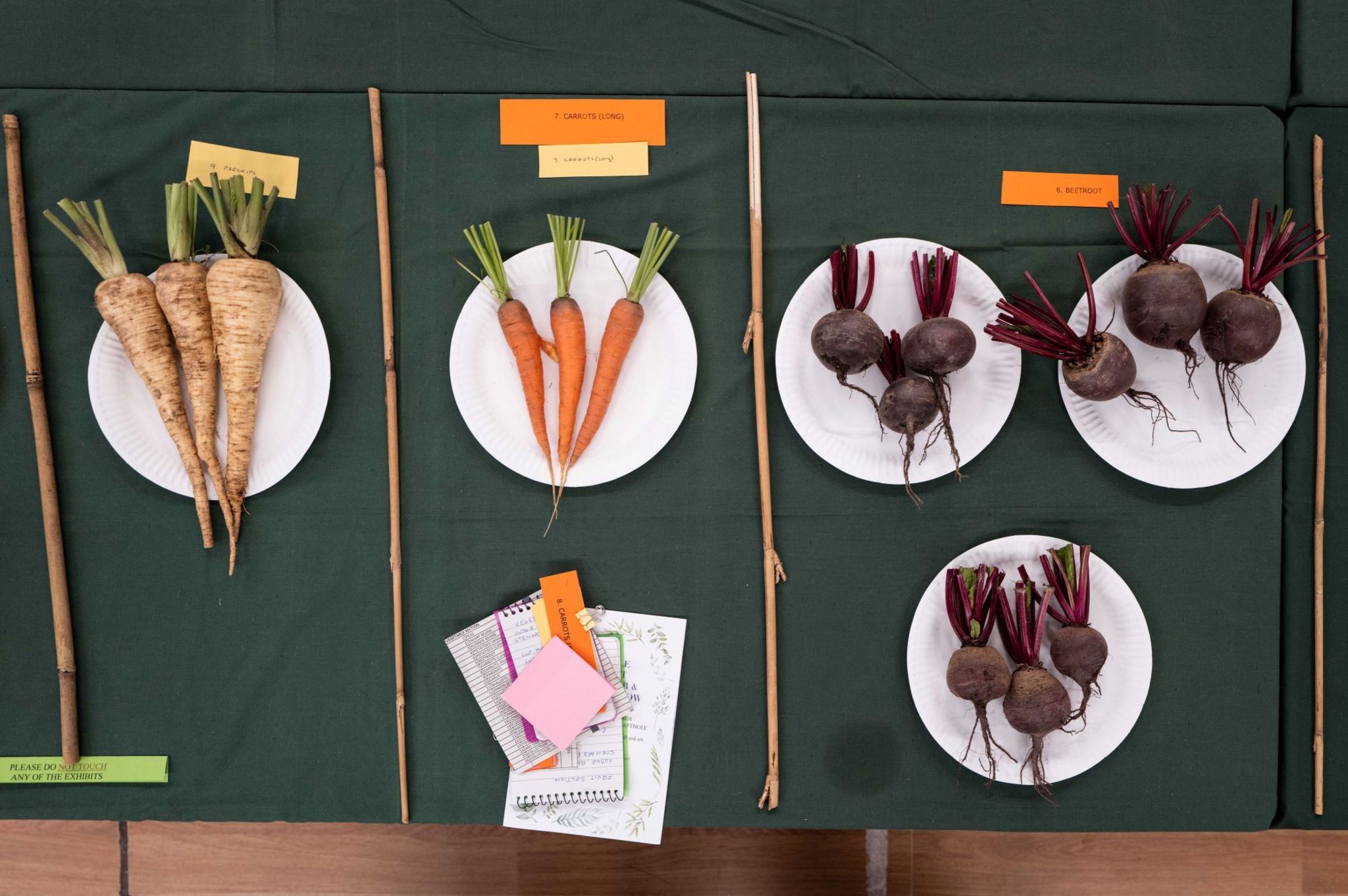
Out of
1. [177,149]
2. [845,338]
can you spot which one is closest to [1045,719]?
[845,338]

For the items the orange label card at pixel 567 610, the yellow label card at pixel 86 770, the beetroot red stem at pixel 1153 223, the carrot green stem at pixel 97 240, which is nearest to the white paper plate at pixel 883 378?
the beetroot red stem at pixel 1153 223

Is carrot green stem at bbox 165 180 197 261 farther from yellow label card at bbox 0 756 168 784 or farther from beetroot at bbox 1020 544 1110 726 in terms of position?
beetroot at bbox 1020 544 1110 726

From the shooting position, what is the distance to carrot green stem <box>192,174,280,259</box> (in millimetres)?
1058

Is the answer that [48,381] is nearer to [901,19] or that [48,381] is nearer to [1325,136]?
[901,19]

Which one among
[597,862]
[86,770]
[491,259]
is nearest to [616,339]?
[491,259]

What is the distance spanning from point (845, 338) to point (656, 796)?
76 centimetres

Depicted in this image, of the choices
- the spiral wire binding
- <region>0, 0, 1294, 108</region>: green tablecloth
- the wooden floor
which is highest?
<region>0, 0, 1294, 108</region>: green tablecloth

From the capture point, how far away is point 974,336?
1093 millimetres

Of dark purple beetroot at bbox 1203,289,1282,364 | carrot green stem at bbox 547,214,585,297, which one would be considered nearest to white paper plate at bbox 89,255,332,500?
carrot green stem at bbox 547,214,585,297

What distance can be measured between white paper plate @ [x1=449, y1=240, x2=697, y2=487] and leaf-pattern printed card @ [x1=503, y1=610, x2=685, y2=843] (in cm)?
25

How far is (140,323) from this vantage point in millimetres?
1064

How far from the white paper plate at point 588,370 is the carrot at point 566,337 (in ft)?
0.10

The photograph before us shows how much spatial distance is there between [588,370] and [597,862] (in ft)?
2.85

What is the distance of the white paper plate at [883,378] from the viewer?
1.11m
